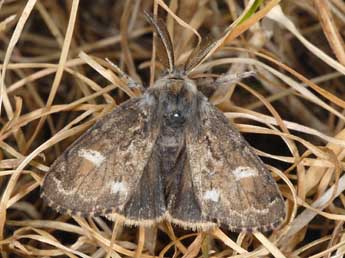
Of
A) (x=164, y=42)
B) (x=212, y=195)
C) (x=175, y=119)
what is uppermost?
(x=164, y=42)

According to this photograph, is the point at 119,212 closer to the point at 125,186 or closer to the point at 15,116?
the point at 125,186

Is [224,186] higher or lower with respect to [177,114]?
lower

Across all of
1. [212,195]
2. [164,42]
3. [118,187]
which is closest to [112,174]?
[118,187]

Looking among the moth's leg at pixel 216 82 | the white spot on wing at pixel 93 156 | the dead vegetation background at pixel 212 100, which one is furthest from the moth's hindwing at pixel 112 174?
the moth's leg at pixel 216 82

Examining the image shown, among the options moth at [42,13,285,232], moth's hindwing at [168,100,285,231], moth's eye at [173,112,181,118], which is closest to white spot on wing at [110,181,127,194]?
moth at [42,13,285,232]

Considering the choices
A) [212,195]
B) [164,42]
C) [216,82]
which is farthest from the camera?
[216,82]

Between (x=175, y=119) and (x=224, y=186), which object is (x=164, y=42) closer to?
(x=175, y=119)
